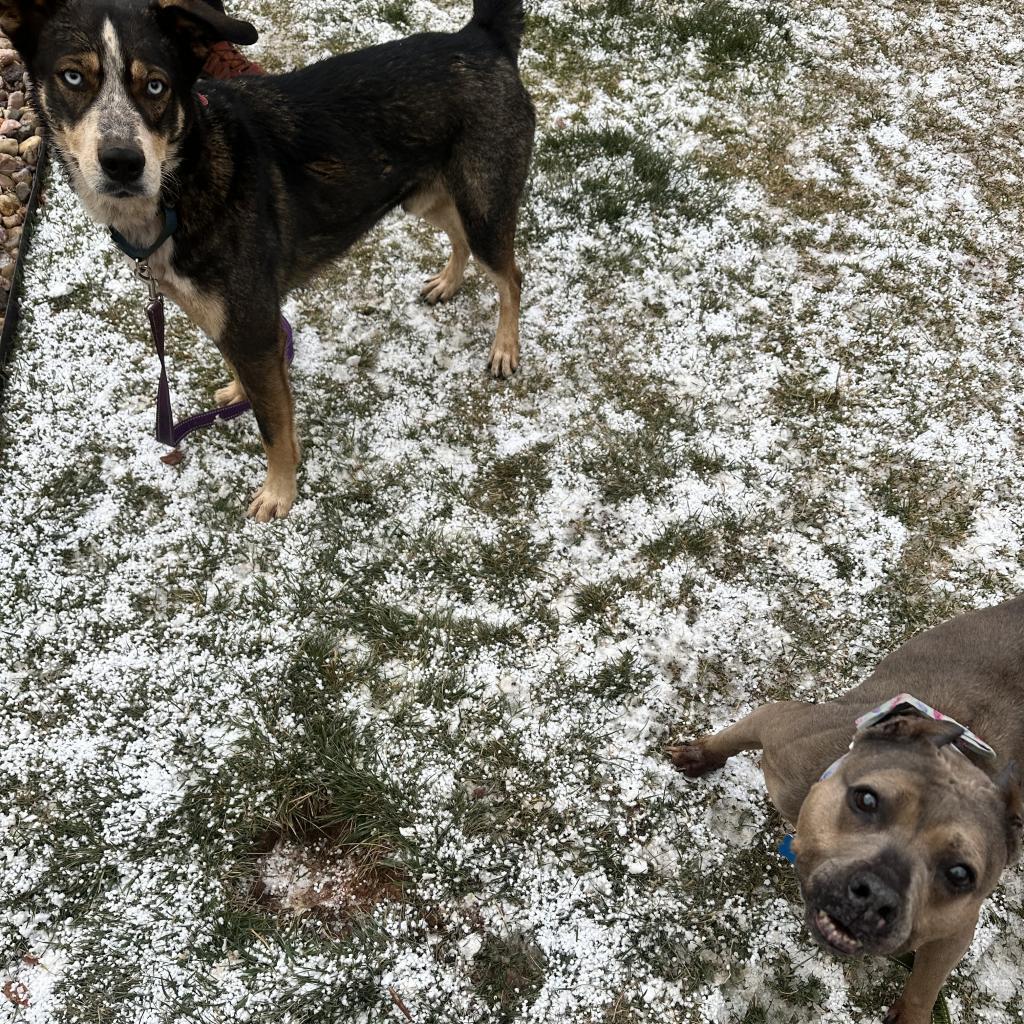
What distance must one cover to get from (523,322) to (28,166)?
3.54m

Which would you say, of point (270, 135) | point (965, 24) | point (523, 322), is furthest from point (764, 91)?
point (270, 135)

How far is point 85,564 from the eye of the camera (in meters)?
3.56

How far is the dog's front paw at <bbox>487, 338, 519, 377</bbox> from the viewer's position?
14.4 ft

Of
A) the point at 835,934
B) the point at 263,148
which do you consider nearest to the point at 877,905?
the point at 835,934

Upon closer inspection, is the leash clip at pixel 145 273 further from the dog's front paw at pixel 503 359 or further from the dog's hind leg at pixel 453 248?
the dog's front paw at pixel 503 359

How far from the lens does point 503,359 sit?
4383 millimetres

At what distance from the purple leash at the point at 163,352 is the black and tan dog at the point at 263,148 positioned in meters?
0.04

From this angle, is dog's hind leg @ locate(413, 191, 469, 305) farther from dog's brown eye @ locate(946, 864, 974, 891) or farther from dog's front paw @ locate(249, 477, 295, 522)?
dog's brown eye @ locate(946, 864, 974, 891)

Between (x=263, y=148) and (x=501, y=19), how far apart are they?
4.94ft

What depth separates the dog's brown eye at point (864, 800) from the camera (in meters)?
2.13

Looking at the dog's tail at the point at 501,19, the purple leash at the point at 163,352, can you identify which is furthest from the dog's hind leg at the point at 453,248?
the purple leash at the point at 163,352

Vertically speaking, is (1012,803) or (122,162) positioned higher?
(122,162)

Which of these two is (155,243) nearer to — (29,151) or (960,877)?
(29,151)

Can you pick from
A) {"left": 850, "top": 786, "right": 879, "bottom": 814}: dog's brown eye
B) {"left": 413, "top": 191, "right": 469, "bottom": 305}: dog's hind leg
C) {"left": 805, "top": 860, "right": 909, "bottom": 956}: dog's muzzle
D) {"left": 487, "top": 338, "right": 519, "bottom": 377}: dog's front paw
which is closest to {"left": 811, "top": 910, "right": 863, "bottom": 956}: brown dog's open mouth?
{"left": 805, "top": 860, "right": 909, "bottom": 956}: dog's muzzle
